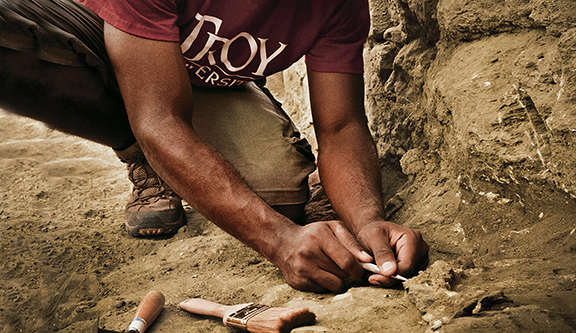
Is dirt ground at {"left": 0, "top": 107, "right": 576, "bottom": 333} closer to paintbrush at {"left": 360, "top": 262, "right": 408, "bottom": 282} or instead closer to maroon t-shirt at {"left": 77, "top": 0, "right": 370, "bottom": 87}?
paintbrush at {"left": 360, "top": 262, "right": 408, "bottom": 282}

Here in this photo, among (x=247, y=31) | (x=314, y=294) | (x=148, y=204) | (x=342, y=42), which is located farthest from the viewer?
(x=148, y=204)

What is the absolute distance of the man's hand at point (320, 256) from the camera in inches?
48.4

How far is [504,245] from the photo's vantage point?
1.30 m

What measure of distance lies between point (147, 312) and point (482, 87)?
1.23m

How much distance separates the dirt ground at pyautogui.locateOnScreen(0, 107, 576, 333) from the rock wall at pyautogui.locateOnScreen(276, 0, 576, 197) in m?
0.10

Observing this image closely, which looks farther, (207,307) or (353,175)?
(353,175)

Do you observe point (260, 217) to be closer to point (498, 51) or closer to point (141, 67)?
point (141, 67)

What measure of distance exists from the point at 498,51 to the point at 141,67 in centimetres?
113

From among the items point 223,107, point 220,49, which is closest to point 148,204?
point 223,107

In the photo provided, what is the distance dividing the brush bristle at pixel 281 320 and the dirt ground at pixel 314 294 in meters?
0.03

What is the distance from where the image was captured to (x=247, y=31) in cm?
167

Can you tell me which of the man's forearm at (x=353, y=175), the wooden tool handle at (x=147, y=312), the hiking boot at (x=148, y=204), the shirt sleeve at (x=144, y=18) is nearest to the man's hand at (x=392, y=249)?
the man's forearm at (x=353, y=175)

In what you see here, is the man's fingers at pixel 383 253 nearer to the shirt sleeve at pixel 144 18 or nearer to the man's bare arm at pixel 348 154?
the man's bare arm at pixel 348 154

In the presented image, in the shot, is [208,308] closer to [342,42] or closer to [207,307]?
[207,307]
